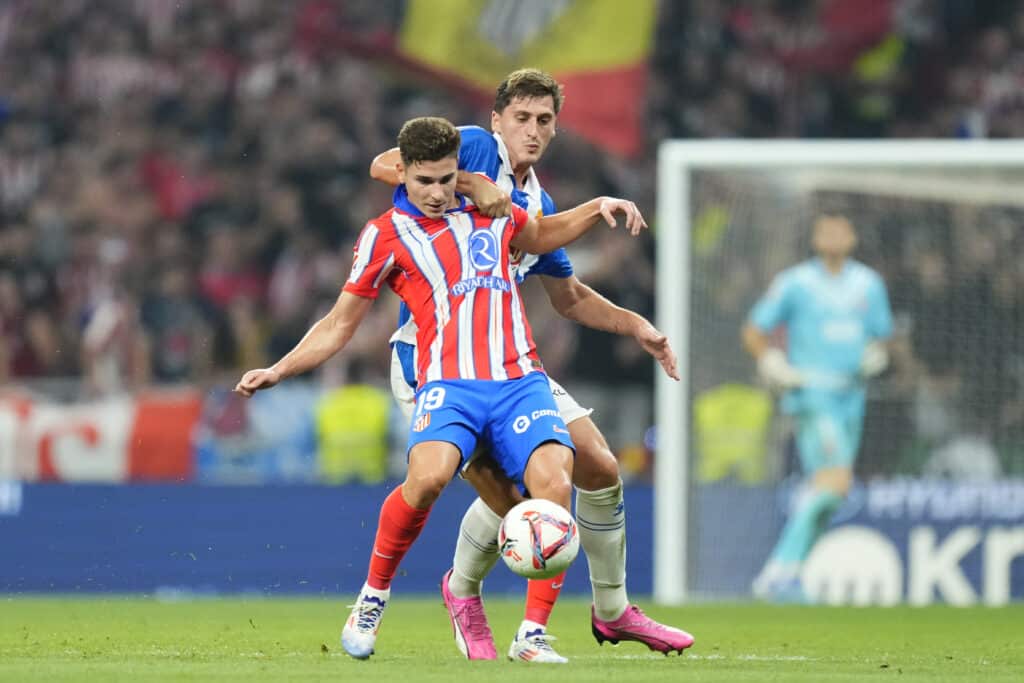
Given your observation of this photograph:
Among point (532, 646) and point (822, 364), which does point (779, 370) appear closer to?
point (822, 364)

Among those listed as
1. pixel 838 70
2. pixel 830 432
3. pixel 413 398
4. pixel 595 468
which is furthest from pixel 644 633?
pixel 838 70

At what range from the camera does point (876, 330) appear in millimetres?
13109

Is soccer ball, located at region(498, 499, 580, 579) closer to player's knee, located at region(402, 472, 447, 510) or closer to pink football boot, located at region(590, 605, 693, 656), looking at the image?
player's knee, located at region(402, 472, 447, 510)

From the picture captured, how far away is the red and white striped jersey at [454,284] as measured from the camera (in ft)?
21.8

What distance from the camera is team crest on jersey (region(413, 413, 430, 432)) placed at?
6.54 metres

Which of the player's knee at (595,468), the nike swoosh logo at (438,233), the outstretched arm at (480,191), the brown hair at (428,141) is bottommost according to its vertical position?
the player's knee at (595,468)

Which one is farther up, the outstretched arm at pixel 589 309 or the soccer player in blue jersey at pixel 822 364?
the outstretched arm at pixel 589 309

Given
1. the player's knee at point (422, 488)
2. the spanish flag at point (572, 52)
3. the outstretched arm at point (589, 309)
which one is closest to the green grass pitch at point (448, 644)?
the player's knee at point (422, 488)

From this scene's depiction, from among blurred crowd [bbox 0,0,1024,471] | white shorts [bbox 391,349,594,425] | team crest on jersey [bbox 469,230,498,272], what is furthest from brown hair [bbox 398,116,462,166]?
blurred crowd [bbox 0,0,1024,471]

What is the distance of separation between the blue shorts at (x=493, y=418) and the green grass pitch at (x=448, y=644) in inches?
29.6

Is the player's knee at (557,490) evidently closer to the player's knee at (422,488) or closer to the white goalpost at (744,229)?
the player's knee at (422,488)

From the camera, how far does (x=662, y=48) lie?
59.6 ft

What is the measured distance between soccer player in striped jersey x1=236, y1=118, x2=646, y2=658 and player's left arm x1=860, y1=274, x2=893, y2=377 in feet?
21.8

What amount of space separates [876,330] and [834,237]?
0.76m
